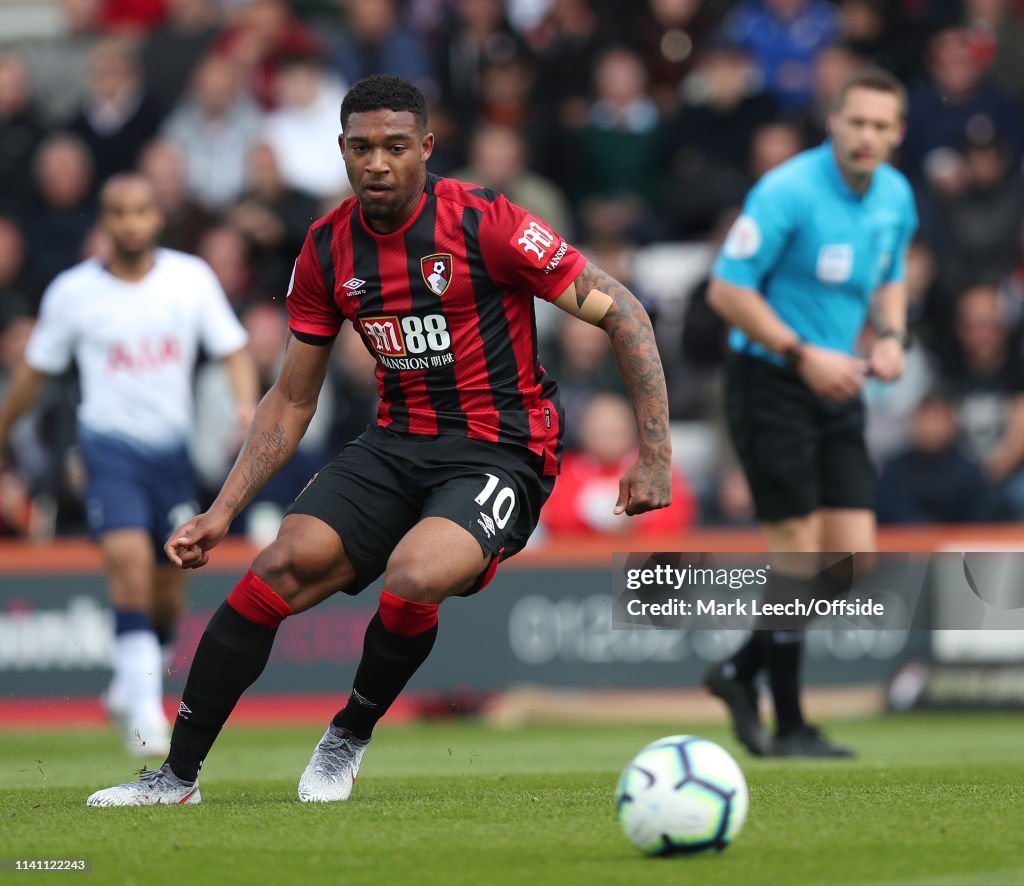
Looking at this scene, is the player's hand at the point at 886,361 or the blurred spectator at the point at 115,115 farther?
the blurred spectator at the point at 115,115

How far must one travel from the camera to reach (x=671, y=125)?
14.5 meters

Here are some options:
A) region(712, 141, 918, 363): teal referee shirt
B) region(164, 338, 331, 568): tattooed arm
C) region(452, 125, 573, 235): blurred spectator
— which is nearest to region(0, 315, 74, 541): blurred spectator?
region(452, 125, 573, 235): blurred spectator

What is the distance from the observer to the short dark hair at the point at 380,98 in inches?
237

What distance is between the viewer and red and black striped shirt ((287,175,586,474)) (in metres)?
6.19

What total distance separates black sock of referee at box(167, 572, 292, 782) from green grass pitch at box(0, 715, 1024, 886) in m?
0.23

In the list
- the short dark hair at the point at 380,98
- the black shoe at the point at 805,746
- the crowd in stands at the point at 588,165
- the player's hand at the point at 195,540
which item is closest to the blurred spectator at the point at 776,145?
the crowd in stands at the point at 588,165

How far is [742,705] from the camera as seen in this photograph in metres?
8.30

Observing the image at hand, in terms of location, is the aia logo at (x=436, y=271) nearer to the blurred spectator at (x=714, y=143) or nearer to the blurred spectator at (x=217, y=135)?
the blurred spectator at (x=714, y=143)

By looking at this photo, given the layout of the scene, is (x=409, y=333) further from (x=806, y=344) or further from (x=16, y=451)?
(x=16, y=451)

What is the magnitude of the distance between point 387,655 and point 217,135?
10.1 m

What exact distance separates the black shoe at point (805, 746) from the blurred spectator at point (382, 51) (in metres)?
8.28

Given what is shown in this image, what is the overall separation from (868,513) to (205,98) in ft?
28.6

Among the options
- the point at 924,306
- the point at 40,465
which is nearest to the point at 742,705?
the point at 924,306

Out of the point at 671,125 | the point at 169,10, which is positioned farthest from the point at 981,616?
the point at 169,10
